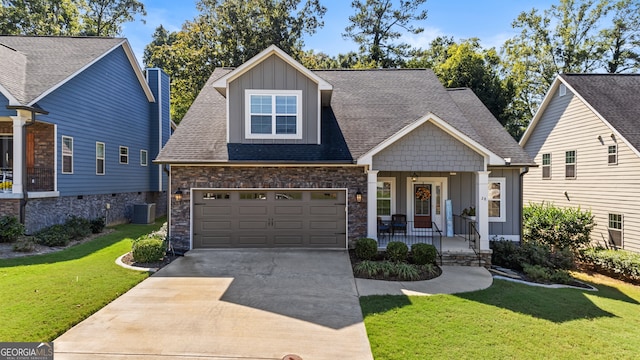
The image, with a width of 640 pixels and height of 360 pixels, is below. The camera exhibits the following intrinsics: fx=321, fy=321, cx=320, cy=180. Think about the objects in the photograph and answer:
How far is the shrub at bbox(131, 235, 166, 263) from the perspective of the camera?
345 inches

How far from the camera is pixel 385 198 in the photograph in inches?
460

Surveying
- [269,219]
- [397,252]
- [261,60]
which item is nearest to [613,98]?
[397,252]

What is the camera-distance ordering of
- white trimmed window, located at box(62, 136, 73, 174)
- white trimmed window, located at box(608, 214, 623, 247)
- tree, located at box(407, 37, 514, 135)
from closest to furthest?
white trimmed window, located at box(608, 214, 623, 247) < white trimmed window, located at box(62, 136, 73, 174) < tree, located at box(407, 37, 514, 135)

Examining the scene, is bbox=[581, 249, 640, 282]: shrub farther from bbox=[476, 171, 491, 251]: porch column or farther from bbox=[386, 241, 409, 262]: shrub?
bbox=[386, 241, 409, 262]: shrub

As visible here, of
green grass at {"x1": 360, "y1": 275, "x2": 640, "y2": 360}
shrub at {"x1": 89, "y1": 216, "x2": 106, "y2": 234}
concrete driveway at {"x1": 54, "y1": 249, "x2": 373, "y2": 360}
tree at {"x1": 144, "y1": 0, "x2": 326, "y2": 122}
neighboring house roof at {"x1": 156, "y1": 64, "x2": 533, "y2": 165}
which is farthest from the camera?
tree at {"x1": 144, "y1": 0, "x2": 326, "y2": 122}

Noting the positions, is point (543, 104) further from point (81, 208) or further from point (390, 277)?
point (81, 208)

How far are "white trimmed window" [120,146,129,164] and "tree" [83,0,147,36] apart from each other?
1900cm

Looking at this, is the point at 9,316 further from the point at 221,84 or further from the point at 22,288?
the point at 221,84

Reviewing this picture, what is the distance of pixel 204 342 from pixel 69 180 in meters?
11.6

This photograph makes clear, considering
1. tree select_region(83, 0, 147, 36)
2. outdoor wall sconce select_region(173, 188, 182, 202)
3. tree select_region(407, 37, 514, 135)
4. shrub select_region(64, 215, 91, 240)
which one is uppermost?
tree select_region(83, 0, 147, 36)

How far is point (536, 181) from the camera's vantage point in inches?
666

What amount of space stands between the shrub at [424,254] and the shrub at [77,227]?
11.8 metres

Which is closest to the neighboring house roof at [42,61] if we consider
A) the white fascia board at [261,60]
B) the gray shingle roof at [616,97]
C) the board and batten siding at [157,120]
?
the board and batten siding at [157,120]

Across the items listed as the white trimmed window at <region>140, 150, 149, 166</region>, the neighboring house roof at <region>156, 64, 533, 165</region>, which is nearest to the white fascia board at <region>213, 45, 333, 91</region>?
the neighboring house roof at <region>156, 64, 533, 165</region>
